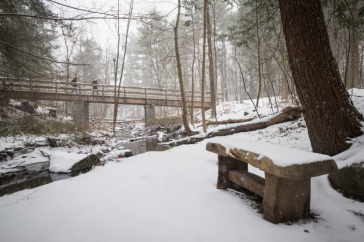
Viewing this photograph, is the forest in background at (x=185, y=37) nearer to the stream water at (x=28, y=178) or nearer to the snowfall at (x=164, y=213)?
the snowfall at (x=164, y=213)

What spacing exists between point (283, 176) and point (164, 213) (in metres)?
1.21

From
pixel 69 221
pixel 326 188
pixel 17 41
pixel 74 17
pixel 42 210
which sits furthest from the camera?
pixel 17 41

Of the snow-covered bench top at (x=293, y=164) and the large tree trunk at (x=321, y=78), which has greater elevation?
the large tree trunk at (x=321, y=78)

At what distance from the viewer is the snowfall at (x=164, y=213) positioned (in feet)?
4.88

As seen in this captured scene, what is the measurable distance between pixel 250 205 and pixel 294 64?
229 cm

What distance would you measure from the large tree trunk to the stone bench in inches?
54.2

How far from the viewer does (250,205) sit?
201 centimetres

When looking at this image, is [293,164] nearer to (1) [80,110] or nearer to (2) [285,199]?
(2) [285,199]

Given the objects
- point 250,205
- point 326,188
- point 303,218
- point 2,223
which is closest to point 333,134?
point 326,188

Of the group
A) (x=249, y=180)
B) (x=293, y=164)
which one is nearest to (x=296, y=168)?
(x=293, y=164)

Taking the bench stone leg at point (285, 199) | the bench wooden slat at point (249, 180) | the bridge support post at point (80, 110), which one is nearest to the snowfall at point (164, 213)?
the bench stone leg at point (285, 199)

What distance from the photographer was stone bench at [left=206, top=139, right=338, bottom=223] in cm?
135

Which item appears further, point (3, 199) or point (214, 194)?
point (3, 199)

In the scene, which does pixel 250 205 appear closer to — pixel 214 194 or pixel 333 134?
pixel 214 194
